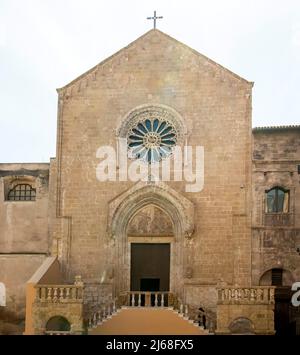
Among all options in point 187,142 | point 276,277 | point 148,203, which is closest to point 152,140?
point 187,142

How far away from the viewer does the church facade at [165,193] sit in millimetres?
24938

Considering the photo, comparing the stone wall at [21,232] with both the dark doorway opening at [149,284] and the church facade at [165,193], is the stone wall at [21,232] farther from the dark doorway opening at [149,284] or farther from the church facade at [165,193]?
the dark doorway opening at [149,284]

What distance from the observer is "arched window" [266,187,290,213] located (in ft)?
83.2

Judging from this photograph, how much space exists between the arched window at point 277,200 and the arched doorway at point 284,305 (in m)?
2.31

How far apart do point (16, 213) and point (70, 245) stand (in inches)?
133

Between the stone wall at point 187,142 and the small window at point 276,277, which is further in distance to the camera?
the stone wall at point 187,142

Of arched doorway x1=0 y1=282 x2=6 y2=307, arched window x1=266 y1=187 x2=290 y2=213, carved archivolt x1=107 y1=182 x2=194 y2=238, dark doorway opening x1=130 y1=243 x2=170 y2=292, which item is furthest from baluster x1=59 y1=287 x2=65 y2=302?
arched window x1=266 y1=187 x2=290 y2=213

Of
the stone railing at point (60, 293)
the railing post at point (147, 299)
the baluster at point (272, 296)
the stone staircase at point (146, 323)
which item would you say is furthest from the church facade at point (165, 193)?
the baluster at point (272, 296)

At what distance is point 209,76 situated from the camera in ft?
86.2

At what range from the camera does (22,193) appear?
28391mm

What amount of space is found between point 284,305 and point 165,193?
20.3 feet

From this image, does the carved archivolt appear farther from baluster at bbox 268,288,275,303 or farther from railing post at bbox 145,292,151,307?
baluster at bbox 268,288,275,303

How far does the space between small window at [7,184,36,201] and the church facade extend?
1.39 m
